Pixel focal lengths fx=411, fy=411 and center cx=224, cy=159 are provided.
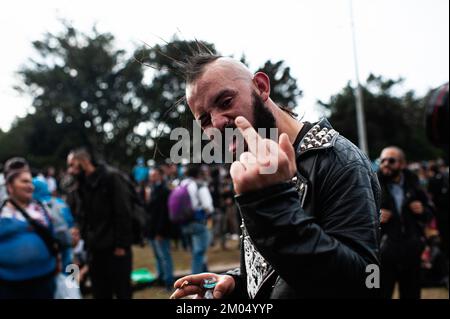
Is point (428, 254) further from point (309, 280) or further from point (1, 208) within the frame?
point (309, 280)

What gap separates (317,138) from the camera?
50.7 inches

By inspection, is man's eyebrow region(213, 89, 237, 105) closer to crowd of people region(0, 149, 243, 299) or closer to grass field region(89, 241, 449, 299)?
crowd of people region(0, 149, 243, 299)

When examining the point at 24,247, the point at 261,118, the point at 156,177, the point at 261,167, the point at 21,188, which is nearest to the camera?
the point at 261,167

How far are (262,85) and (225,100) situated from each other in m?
0.21

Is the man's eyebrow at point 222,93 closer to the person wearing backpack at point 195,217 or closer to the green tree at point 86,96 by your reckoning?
the person wearing backpack at point 195,217

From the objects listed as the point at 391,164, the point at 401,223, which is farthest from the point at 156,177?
the point at 401,223

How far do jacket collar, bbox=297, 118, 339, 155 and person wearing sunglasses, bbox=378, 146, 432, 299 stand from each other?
3302mm

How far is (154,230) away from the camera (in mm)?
7559

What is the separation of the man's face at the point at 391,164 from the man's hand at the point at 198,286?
357cm

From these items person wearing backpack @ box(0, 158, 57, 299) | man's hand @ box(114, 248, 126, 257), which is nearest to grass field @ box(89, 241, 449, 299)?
man's hand @ box(114, 248, 126, 257)

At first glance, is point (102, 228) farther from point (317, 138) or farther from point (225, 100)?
point (317, 138)

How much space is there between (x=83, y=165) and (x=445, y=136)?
12.2ft

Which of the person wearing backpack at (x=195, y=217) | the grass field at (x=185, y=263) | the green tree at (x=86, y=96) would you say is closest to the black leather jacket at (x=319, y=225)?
the grass field at (x=185, y=263)

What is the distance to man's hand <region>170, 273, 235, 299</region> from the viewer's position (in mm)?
1449
